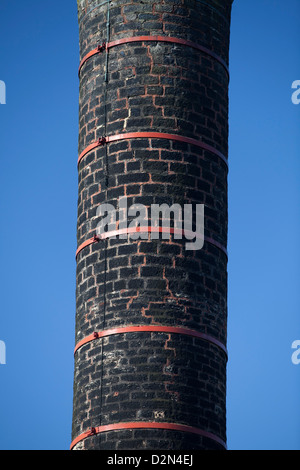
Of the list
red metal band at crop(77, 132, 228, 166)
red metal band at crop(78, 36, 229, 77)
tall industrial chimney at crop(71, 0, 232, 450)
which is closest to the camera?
tall industrial chimney at crop(71, 0, 232, 450)

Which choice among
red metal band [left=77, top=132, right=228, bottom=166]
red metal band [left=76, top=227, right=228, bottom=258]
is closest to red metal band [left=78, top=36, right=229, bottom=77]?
red metal band [left=77, top=132, right=228, bottom=166]

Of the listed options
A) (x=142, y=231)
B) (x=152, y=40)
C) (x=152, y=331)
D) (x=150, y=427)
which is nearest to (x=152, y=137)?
(x=142, y=231)

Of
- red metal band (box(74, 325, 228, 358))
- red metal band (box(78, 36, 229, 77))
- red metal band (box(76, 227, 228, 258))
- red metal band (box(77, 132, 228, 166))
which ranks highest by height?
red metal band (box(78, 36, 229, 77))

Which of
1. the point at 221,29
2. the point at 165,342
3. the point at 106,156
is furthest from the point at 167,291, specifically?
the point at 221,29

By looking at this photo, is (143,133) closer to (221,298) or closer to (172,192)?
(172,192)

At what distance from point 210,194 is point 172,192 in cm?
94

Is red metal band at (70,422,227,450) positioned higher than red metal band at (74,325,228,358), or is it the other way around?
red metal band at (74,325,228,358)

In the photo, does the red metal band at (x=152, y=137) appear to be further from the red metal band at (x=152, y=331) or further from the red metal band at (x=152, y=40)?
the red metal band at (x=152, y=331)

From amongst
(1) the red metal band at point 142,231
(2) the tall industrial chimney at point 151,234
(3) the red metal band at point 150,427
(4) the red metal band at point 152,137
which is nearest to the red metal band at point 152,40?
(2) the tall industrial chimney at point 151,234

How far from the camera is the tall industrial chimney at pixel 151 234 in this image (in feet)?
103

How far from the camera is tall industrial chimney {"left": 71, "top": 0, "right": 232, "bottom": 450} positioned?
3141 centimetres

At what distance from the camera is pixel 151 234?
32.2 m

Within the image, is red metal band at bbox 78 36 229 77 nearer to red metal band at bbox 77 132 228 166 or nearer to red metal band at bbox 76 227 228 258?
red metal band at bbox 77 132 228 166
